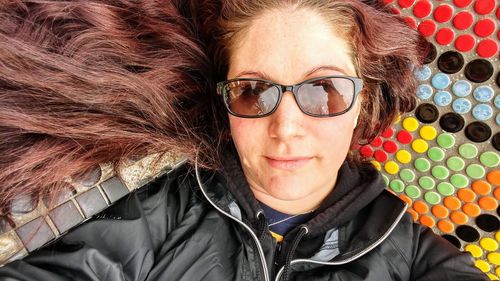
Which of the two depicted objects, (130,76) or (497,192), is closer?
(130,76)

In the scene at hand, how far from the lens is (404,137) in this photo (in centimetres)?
145

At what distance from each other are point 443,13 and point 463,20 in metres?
0.06

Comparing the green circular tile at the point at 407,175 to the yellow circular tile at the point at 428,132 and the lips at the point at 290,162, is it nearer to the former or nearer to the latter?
the yellow circular tile at the point at 428,132

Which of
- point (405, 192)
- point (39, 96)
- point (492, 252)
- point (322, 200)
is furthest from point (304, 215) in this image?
point (39, 96)

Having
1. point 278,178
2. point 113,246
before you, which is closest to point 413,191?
point 278,178

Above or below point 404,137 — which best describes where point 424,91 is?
above

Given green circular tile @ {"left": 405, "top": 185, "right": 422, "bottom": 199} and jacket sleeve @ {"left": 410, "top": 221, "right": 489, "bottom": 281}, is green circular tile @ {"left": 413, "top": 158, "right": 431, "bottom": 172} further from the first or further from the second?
jacket sleeve @ {"left": 410, "top": 221, "right": 489, "bottom": 281}

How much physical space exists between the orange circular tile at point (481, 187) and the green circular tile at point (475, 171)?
0.02m

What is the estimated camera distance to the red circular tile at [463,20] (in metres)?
1.23

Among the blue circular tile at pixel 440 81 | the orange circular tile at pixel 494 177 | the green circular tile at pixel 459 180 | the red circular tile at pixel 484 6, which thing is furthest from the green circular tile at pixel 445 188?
the red circular tile at pixel 484 6

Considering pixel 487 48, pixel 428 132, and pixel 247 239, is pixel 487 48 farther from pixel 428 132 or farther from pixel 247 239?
pixel 247 239

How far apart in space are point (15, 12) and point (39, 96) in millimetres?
235

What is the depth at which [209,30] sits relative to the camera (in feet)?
4.33

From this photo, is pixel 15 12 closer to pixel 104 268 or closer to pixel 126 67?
pixel 126 67
